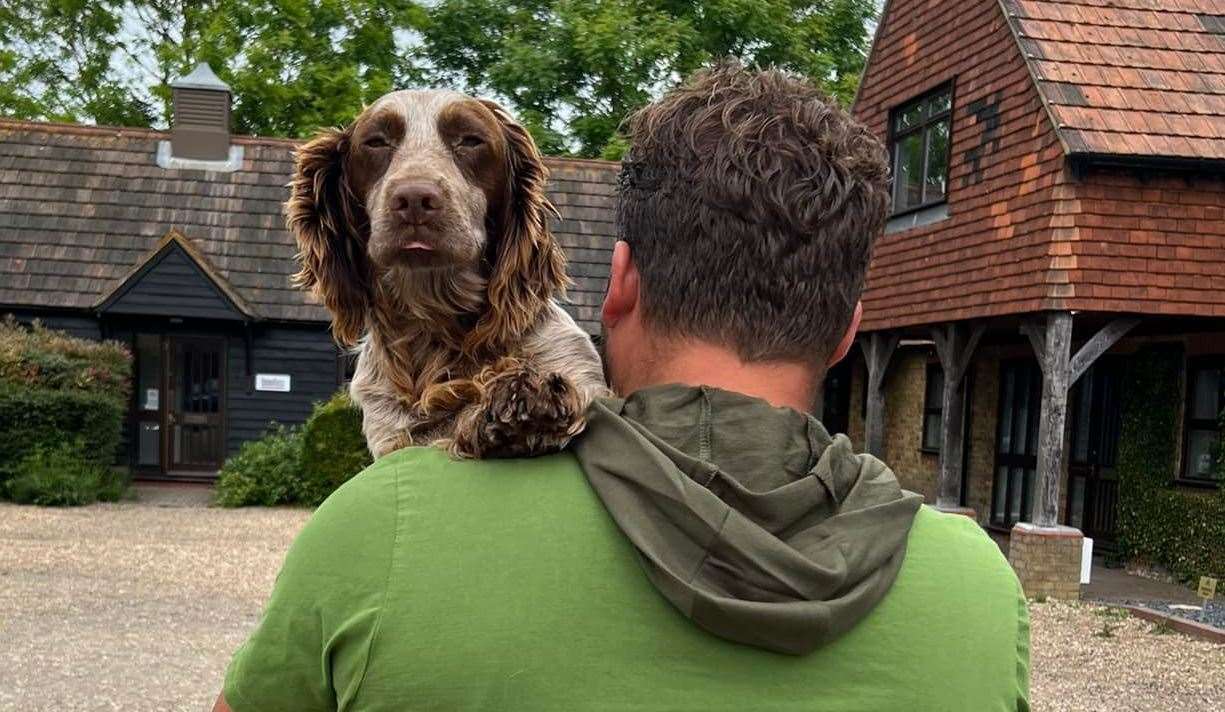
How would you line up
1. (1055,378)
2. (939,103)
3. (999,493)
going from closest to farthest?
1. (1055,378)
2. (939,103)
3. (999,493)

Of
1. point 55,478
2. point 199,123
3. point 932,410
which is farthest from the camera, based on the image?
point 199,123

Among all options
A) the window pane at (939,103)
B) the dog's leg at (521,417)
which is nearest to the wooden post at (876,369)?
the window pane at (939,103)

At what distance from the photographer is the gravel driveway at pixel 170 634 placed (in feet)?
21.6

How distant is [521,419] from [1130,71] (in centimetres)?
1017

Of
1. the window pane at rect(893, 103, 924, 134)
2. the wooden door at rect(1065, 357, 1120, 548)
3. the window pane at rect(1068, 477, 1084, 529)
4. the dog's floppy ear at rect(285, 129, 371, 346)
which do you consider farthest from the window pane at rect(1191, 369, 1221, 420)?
the dog's floppy ear at rect(285, 129, 371, 346)

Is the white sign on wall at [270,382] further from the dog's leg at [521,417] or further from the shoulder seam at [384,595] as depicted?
the shoulder seam at [384,595]

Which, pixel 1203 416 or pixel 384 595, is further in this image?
pixel 1203 416

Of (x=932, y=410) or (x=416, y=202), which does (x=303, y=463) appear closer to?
(x=932, y=410)

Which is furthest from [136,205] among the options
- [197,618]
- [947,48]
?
[947,48]

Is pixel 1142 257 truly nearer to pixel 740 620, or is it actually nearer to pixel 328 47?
pixel 740 620

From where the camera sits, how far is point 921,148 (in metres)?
13.3

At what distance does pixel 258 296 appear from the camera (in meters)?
16.0

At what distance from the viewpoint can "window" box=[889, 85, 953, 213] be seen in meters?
12.7

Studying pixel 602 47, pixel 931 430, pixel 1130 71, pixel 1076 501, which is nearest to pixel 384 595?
pixel 1130 71
